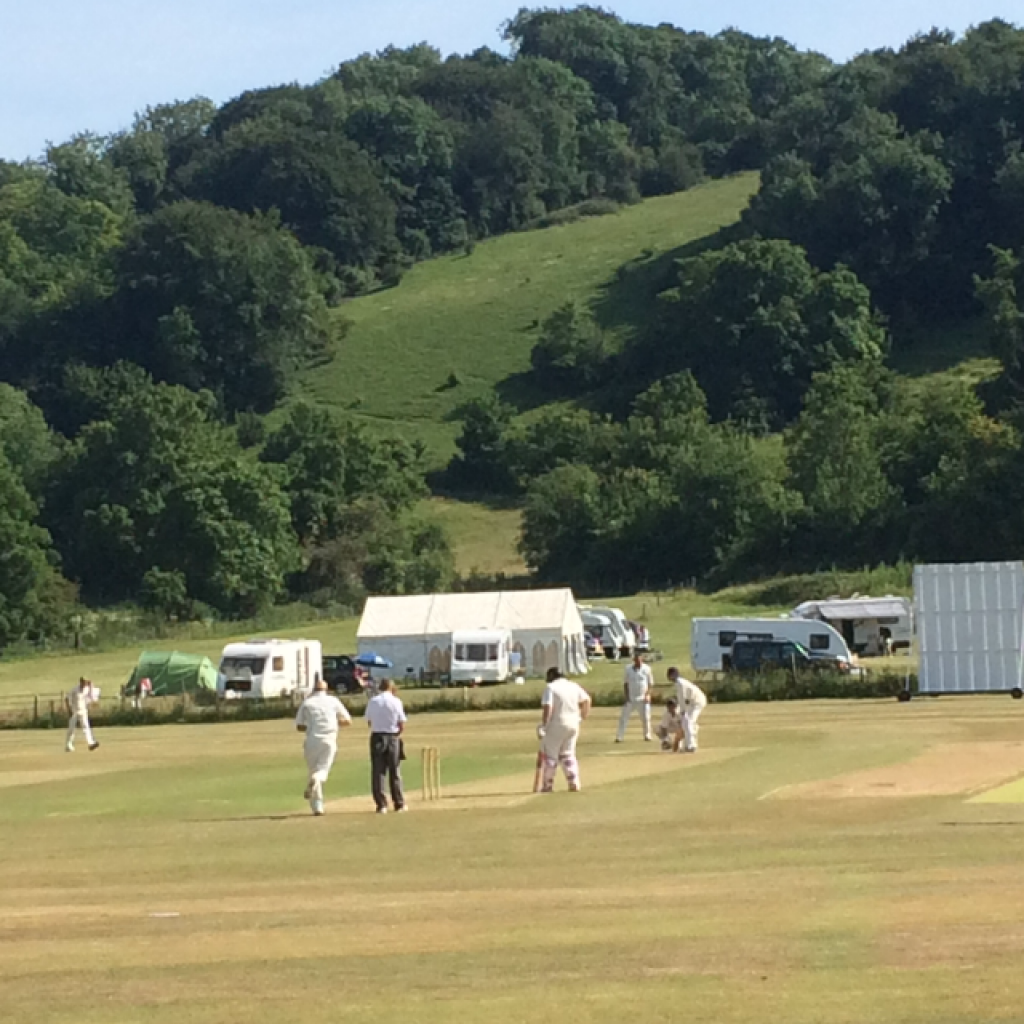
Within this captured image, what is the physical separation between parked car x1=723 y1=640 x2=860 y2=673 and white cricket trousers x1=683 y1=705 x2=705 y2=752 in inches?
945

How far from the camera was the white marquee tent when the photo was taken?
72.4 meters

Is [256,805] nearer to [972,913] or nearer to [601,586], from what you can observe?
[972,913]

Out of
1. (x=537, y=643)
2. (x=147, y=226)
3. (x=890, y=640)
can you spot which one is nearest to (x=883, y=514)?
(x=890, y=640)

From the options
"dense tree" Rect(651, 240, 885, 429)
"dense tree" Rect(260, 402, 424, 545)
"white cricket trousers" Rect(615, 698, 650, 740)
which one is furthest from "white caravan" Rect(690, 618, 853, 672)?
"dense tree" Rect(651, 240, 885, 429)

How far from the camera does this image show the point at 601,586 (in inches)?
4429

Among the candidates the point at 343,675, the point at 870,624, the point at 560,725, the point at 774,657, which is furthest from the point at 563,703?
the point at 870,624

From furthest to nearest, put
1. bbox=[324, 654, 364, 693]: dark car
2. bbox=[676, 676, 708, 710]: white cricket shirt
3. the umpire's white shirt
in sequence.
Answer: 1. bbox=[324, 654, 364, 693]: dark car
2. bbox=[676, 676, 708, 710]: white cricket shirt
3. the umpire's white shirt

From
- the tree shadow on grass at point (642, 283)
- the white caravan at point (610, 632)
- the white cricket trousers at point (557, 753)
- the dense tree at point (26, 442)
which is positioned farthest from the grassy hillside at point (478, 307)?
the white cricket trousers at point (557, 753)

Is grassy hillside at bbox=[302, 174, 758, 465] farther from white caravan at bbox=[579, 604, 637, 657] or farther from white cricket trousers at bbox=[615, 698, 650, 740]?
white cricket trousers at bbox=[615, 698, 650, 740]

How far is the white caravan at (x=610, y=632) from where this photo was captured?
7988cm

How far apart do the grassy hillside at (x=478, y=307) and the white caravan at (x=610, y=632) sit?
56.5m

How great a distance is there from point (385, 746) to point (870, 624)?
52.4 m

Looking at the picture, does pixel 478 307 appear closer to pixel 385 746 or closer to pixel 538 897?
pixel 385 746

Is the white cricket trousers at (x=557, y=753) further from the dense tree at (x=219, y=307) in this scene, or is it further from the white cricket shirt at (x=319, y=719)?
the dense tree at (x=219, y=307)
